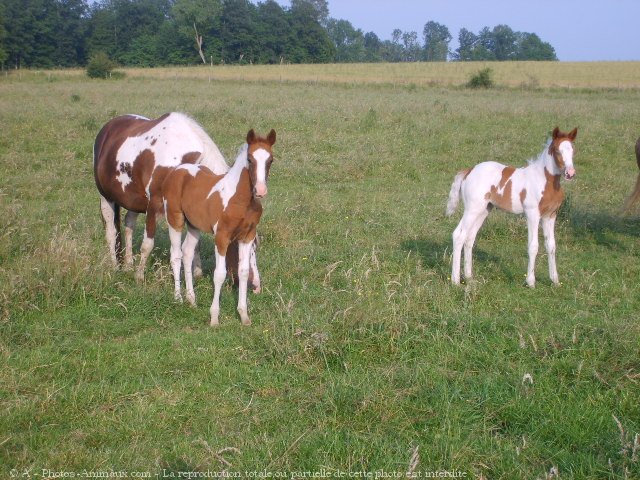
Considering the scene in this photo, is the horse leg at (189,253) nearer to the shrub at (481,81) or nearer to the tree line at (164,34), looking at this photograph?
the shrub at (481,81)

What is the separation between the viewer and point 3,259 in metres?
6.75

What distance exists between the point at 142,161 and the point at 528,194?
14.5 feet

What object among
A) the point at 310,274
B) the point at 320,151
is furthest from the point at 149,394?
the point at 320,151

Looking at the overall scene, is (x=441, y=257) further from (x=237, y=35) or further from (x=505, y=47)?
(x=505, y=47)

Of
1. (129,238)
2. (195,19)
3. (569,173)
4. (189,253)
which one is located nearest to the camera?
(189,253)

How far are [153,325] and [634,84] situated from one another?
41047mm

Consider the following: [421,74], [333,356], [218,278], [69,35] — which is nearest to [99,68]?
[421,74]

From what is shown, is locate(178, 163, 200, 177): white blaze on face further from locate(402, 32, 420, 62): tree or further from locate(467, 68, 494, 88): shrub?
locate(402, 32, 420, 62): tree

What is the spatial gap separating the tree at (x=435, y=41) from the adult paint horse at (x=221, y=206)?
389 feet

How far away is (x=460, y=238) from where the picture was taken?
23.3ft

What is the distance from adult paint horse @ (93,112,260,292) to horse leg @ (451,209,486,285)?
7.37 ft

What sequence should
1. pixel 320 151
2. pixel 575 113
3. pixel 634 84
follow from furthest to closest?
pixel 634 84 < pixel 575 113 < pixel 320 151

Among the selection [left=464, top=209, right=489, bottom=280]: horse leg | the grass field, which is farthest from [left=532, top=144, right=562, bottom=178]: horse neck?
the grass field

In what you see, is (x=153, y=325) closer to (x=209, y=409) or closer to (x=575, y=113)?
(x=209, y=409)
